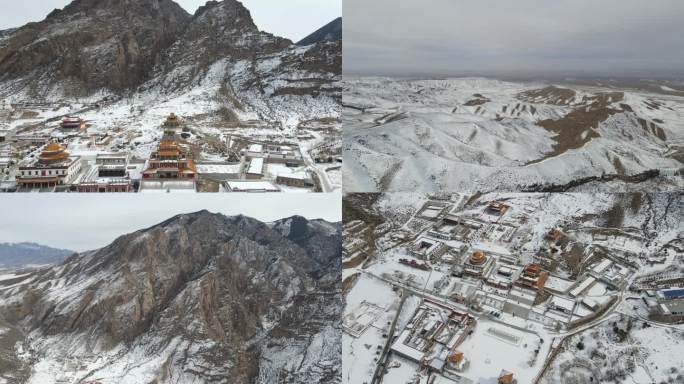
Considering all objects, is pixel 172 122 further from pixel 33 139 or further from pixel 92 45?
pixel 92 45

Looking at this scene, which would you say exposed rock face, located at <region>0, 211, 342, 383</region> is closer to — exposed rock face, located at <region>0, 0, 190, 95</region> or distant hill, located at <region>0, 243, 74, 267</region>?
distant hill, located at <region>0, 243, 74, 267</region>

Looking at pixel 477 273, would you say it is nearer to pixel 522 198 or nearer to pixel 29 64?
pixel 522 198

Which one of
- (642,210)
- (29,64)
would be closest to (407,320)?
(642,210)

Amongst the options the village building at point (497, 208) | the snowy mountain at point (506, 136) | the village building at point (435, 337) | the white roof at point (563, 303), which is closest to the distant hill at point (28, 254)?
the snowy mountain at point (506, 136)

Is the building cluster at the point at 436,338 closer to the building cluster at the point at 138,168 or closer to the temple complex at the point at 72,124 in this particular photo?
the building cluster at the point at 138,168

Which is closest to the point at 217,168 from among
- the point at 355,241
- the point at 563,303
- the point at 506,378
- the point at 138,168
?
the point at 138,168
